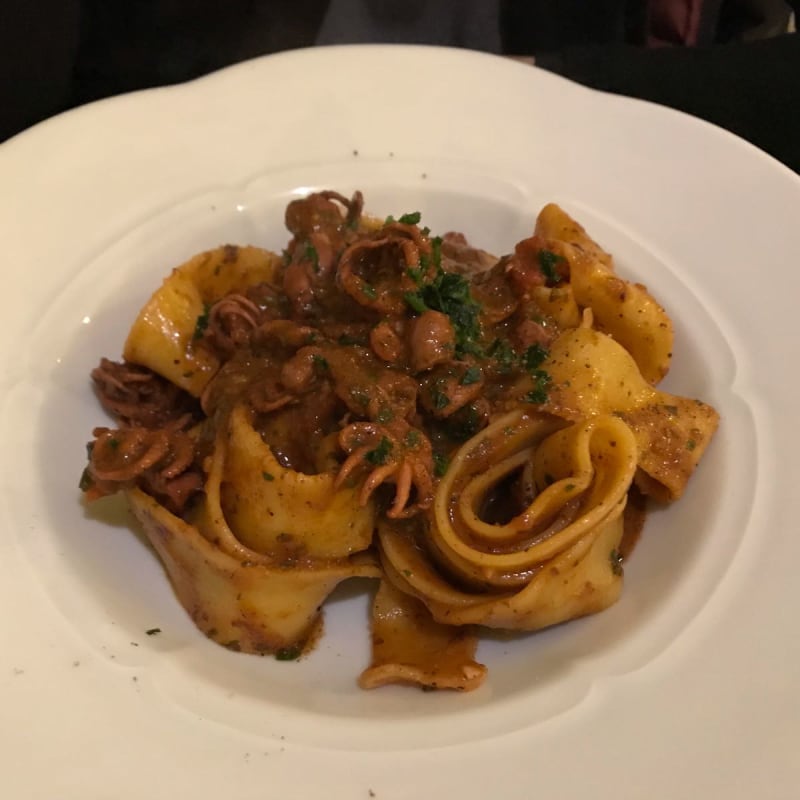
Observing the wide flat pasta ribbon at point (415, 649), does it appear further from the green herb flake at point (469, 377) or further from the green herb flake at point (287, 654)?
the green herb flake at point (469, 377)

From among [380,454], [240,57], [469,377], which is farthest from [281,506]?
[240,57]

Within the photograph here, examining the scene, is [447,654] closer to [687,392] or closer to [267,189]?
[687,392]

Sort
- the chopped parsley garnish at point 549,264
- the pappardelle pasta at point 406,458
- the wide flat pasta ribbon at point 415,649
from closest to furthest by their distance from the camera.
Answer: the wide flat pasta ribbon at point 415,649, the pappardelle pasta at point 406,458, the chopped parsley garnish at point 549,264

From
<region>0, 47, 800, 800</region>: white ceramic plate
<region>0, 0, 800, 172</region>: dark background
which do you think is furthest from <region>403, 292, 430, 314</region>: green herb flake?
<region>0, 0, 800, 172</region>: dark background

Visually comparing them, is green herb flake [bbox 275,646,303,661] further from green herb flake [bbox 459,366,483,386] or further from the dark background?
the dark background

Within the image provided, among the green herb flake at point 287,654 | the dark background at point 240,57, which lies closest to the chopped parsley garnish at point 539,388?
the green herb flake at point 287,654

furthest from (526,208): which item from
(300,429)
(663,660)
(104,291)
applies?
(663,660)

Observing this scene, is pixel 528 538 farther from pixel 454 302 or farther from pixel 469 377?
pixel 454 302
